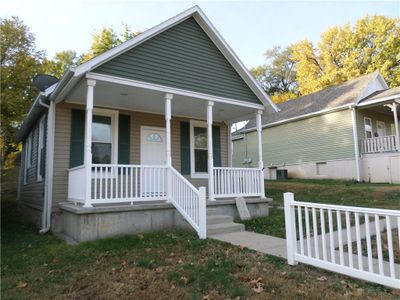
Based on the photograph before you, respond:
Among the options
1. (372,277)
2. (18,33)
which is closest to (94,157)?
(372,277)

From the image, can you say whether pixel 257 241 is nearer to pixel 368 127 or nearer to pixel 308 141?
pixel 308 141

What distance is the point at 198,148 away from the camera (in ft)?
37.7

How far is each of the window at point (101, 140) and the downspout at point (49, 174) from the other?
1.11m

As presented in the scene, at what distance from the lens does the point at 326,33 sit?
102ft

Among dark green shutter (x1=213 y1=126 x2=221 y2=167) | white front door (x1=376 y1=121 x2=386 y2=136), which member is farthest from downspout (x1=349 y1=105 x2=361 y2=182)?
dark green shutter (x1=213 y1=126 x2=221 y2=167)

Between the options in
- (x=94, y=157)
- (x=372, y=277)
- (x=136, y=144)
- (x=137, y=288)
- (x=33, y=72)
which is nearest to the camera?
(x=372, y=277)

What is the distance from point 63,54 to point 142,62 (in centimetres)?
2684

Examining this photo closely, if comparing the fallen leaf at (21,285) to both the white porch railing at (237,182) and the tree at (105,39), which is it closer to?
the white porch railing at (237,182)

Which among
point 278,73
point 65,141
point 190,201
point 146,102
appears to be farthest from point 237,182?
point 278,73

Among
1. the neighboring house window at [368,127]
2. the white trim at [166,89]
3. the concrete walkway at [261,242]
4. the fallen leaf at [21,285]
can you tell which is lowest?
the fallen leaf at [21,285]

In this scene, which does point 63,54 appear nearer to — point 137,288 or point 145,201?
point 145,201

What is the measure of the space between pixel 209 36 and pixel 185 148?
147 inches

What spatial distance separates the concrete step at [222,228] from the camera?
709 cm

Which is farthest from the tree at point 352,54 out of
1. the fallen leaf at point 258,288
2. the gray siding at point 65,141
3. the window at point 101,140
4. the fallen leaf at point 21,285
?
the fallen leaf at point 21,285
